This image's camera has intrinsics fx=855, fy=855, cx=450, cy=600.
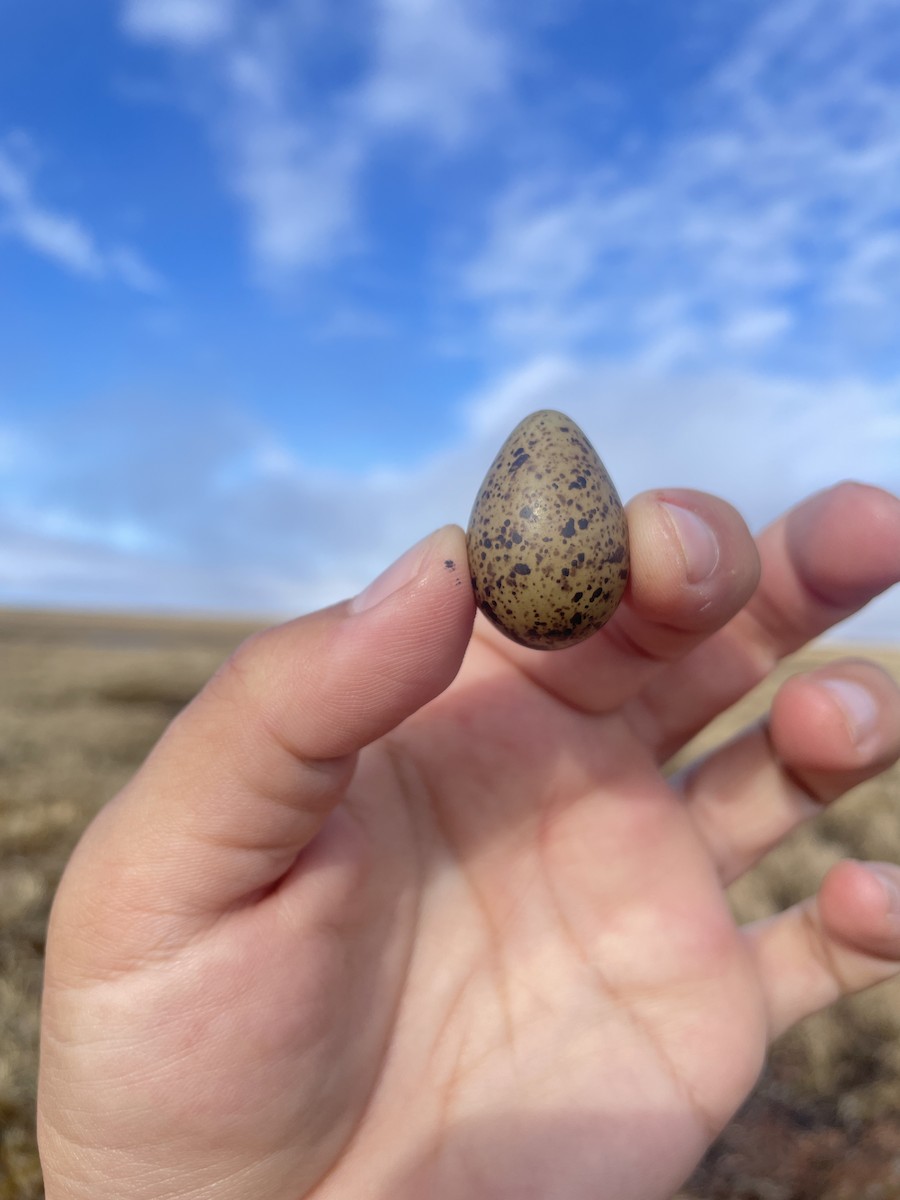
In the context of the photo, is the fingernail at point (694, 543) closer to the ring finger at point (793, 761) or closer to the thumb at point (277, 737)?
the thumb at point (277, 737)

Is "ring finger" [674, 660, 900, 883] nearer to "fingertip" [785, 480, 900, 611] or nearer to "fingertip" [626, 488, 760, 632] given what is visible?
"fingertip" [785, 480, 900, 611]

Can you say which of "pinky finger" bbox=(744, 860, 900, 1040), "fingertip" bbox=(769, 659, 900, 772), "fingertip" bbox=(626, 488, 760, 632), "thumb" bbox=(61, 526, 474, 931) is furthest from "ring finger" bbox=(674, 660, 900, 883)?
"thumb" bbox=(61, 526, 474, 931)

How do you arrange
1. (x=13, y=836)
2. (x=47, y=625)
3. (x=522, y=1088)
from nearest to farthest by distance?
(x=522, y=1088) < (x=13, y=836) < (x=47, y=625)

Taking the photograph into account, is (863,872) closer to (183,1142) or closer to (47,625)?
(183,1142)

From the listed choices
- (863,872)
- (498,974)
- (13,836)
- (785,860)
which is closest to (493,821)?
(498,974)

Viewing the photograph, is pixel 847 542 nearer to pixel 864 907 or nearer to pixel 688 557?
pixel 688 557

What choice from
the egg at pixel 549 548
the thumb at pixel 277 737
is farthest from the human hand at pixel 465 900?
the egg at pixel 549 548
